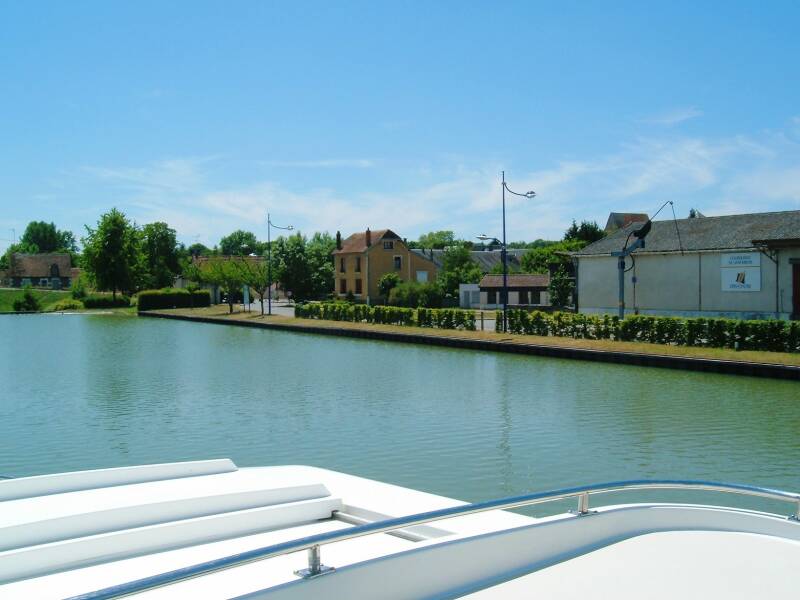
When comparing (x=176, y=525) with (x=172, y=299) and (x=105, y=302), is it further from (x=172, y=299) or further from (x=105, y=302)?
(x=105, y=302)

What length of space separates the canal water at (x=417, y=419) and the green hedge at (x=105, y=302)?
160ft

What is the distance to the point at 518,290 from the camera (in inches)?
2370

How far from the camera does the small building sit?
194ft

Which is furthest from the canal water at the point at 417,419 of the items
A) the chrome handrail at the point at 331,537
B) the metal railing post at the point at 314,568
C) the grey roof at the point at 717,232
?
the grey roof at the point at 717,232

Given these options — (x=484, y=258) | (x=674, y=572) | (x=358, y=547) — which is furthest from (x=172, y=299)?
(x=674, y=572)

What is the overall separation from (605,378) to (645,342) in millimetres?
7119

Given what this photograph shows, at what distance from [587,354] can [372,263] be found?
4670 cm

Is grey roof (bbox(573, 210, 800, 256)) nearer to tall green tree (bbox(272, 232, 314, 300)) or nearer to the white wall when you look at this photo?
the white wall

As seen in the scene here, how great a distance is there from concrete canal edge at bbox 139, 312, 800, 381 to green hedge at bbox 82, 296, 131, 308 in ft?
126

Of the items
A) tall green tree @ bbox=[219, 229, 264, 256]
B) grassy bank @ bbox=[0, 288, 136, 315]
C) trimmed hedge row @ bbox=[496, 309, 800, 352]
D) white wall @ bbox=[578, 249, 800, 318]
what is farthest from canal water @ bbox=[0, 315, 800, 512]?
tall green tree @ bbox=[219, 229, 264, 256]

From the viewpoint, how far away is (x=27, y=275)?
404 ft

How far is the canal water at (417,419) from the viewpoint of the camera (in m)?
11.7

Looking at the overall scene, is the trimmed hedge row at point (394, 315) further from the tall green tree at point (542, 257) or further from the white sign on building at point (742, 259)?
the tall green tree at point (542, 257)

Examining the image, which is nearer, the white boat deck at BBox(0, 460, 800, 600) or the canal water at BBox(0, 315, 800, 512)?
the white boat deck at BBox(0, 460, 800, 600)
